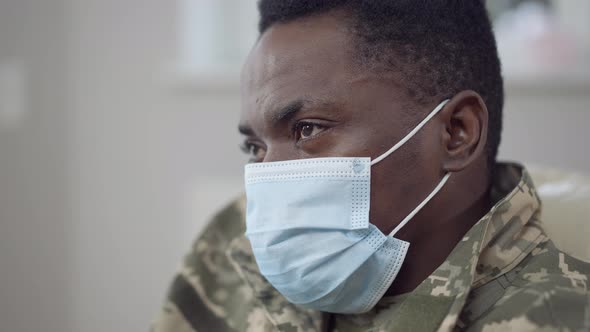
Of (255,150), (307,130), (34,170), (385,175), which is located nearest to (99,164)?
(34,170)

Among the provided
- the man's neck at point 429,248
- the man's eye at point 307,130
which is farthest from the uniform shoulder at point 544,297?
the man's eye at point 307,130

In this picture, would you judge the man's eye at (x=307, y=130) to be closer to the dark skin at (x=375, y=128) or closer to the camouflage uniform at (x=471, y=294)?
the dark skin at (x=375, y=128)

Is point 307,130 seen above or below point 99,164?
above

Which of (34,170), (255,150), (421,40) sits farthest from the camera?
(34,170)

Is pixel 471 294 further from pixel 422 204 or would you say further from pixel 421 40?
pixel 421 40

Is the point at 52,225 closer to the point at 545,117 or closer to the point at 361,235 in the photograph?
the point at 361,235

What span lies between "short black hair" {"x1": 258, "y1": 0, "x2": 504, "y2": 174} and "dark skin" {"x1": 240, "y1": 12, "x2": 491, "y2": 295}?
2 centimetres

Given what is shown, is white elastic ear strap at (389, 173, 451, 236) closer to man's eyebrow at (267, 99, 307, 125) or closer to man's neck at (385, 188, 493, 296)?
man's neck at (385, 188, 493, 296)

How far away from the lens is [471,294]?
0.97m

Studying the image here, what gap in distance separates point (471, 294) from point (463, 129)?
0.94 ft

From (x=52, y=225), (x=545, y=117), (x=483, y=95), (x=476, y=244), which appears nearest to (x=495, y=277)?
(x=476, y=244)

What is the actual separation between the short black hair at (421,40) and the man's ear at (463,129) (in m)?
0.02

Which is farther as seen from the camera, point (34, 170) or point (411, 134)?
point (34, 170)

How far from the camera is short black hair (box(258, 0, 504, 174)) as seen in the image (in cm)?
102
